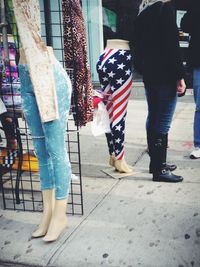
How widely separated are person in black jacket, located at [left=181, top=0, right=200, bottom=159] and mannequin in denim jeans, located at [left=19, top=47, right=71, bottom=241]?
81.3 inches

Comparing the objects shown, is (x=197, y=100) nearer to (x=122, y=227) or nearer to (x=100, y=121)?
(x=100, y=121)

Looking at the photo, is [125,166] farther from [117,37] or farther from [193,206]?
[117,37]

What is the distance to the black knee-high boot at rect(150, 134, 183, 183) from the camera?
391 cm

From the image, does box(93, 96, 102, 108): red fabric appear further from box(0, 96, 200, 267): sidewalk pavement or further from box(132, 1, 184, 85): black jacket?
box(0, 96, 200, 267): sidewalk pavement

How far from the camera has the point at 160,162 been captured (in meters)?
3.93

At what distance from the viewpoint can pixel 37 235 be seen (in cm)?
301

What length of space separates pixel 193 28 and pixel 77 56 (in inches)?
67.3

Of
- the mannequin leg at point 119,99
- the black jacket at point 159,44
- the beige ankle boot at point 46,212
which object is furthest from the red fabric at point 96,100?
the beige ankle boot at point 46,212

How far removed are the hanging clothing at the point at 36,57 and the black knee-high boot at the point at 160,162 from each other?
153cm

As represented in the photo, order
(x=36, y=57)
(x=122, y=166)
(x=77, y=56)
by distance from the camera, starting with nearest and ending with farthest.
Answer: (x=36, y=57) → (x=77, y=56) → (x=122, y=166)

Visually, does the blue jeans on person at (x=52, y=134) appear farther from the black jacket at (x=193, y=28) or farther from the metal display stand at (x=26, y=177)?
the black jacket at (x=193, y=28)

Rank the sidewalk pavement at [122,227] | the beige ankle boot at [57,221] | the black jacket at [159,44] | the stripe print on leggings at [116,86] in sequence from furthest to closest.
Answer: the stripe print on leggings at [116,86]
the black jacket at [159,44]
the beige ankle boot at [57,221]
the sidewalk pavement at [122,227]

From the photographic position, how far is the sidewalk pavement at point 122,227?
2727 millimetres

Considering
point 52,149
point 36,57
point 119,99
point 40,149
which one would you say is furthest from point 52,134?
point 119,99
